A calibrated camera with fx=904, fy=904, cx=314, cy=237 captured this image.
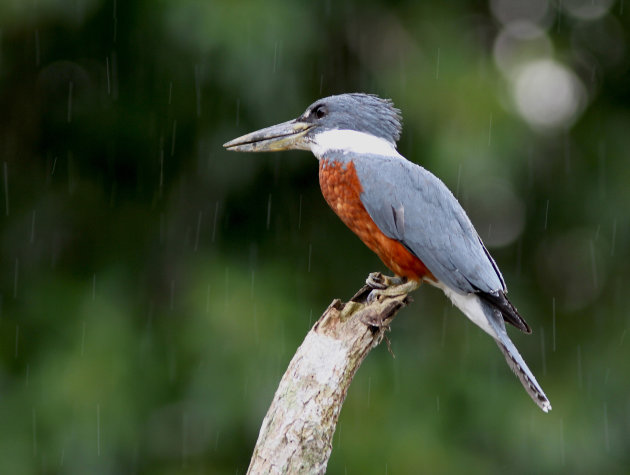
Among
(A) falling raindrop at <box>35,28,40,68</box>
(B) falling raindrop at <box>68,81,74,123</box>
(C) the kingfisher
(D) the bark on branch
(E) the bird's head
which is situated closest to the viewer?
(D) the bark on branch

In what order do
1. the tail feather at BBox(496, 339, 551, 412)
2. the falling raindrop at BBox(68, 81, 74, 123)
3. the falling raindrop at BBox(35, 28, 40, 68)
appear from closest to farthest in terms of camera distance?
1. the tail feather at BBox(496, 339, 551, 412)
2. the falling raindrop at BBox(35, 28, 40, 68)
3. the falling raindrop at BBox(68, 81, 74, 123)

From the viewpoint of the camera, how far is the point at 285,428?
2.94 meters

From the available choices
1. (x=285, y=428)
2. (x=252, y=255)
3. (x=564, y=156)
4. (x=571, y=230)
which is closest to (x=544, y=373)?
(x=571, y=230)

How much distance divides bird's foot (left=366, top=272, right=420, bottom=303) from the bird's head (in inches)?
21.8

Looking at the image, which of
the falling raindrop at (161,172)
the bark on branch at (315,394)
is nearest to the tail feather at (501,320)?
the bark on branch at (315,394)

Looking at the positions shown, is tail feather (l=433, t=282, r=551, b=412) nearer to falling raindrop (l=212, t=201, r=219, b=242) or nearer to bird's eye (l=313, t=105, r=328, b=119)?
bird's eye (l=313, t=105, r=328, b=119)

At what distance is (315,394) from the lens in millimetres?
2992

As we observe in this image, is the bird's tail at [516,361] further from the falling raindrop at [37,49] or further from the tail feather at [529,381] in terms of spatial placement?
the falling raindrop at [37,49]

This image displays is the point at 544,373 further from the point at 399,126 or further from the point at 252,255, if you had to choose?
the point at 399,126

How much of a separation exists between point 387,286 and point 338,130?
0.72 m

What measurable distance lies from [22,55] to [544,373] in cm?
401

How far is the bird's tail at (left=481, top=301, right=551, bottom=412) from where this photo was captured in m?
3.34

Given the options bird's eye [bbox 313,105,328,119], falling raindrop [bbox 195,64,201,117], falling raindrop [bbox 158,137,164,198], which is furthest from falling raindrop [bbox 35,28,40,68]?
bird's eye [bbox 313,105,328,119]

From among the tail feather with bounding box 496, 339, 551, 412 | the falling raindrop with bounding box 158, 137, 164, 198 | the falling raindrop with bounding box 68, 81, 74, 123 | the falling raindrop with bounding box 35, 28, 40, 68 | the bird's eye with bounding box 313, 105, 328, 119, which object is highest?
the falling raindrop with bounding box 35, 28, 40, 68
